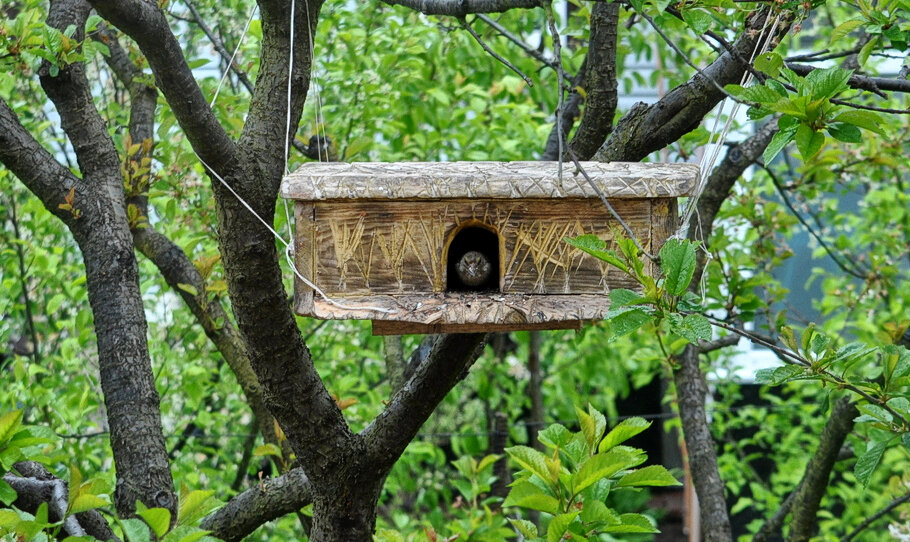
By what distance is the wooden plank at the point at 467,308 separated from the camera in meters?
1.92

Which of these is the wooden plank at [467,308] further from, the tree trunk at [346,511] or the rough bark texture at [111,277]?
the rough bark texture at [111,277]

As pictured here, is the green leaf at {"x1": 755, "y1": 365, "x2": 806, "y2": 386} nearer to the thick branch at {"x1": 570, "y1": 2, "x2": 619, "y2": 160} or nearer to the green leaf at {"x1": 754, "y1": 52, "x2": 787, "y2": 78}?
the green leaf at {"x1": 754, "y1": 52, "x2": 787, "y2": 78}

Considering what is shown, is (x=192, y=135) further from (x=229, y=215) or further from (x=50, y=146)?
(x=50, y=146)

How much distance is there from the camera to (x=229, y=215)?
2076 mm

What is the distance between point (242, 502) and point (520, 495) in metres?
1.05

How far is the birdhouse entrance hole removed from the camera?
81.2 inches

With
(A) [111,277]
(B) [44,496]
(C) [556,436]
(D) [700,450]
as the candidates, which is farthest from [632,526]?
(D) [700,450]

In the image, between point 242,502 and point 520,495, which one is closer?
point 520,495

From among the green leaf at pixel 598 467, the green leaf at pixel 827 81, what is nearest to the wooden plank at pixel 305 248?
the green leaf at pixel 598 467

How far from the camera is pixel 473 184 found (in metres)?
1.95

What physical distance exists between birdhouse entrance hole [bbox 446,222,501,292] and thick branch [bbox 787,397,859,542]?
5.72 feet

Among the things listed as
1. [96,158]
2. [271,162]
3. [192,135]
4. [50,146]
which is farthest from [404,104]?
[192,135]

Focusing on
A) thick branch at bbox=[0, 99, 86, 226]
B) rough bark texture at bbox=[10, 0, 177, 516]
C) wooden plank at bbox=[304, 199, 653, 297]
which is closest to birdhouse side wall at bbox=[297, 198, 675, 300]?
wooden plank at bbox=[304, 199, 653, 297]

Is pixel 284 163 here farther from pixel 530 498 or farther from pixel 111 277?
pixel 530 498
